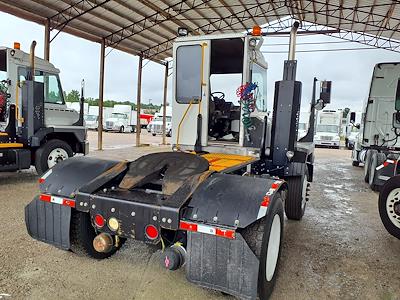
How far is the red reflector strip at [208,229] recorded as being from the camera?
234 centimetres

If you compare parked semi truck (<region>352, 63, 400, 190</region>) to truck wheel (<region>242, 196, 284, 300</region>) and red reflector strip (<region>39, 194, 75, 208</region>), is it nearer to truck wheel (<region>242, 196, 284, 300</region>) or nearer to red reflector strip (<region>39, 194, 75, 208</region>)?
truck wheel (<region>242, 196, 284, 300</region>)

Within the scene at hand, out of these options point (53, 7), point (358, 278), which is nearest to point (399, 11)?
point (53, 7)

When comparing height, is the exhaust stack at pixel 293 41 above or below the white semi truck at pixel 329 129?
above

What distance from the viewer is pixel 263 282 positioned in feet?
8.27

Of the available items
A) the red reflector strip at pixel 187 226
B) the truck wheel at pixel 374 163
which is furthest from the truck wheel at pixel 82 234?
the truck wheel at pixel 374 163

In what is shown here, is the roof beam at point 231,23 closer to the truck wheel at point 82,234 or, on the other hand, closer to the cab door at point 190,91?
the cab door at point 190,91

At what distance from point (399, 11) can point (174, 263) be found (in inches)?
615

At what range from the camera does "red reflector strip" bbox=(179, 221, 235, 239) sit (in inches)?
92.0

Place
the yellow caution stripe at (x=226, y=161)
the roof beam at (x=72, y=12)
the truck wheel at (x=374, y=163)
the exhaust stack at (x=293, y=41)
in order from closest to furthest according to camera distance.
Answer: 1. the yellow caution stripe at (x=226, y=161)
2. the exhaust stack at (x=293, y=41)
3. the truck wheel at (x=374, y=163)
4. the roof beam at (x=72, y=12)

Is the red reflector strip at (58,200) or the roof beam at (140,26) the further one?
the roof beam at (140,26)

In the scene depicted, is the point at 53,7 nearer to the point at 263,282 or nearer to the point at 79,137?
the point at 79,137

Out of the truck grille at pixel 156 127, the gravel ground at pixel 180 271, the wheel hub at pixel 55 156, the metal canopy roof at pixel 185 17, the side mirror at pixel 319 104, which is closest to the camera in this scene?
the gravel ground at pixel 180 271

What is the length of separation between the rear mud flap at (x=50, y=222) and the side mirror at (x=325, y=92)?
166 inches

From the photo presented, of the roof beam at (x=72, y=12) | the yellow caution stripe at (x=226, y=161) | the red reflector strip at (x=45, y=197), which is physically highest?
the roof beam at (x=72, y=12)
